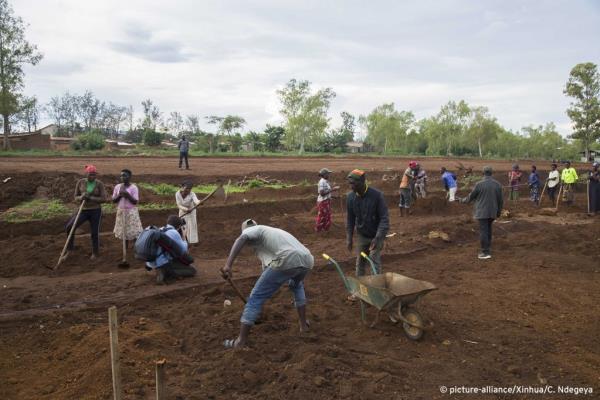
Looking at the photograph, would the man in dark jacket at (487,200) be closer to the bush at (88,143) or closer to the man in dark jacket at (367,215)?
the man in dark jacket at (367,215)

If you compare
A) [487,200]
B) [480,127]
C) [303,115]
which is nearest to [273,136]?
[303,115]

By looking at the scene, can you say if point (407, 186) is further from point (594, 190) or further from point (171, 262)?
point (171, 262)

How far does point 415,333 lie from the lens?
5195 mm

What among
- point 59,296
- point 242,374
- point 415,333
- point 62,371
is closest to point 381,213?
point 415,333

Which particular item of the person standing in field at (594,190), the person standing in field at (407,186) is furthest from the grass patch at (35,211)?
the person standing in field at (594,190)

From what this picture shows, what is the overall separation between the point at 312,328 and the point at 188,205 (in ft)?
14.6

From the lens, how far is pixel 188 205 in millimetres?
9039

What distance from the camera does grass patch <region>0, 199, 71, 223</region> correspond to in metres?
11.7

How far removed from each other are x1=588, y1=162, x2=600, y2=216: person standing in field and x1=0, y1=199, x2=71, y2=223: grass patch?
1629 cm

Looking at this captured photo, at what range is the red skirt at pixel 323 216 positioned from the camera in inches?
447

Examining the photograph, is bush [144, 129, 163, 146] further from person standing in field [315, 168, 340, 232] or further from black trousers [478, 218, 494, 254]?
black trousers [478, 218, 494, 254]

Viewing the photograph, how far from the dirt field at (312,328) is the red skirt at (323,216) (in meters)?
0.89

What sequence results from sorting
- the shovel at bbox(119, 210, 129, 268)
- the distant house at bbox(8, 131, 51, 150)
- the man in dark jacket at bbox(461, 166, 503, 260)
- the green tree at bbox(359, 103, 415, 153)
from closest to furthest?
the shovel at bbox(119, 210, 129, 268) → the man in dark jacket at bbox(461, 166, 503, 260) → the distant house at bbox(8, 131, 51, 150) → the green tree at bbox(359, 103, 415, 153)

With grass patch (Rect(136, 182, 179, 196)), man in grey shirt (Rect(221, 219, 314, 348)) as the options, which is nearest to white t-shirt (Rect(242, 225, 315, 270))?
man in grey shirt (Rect(221, 219, 314, 348))
